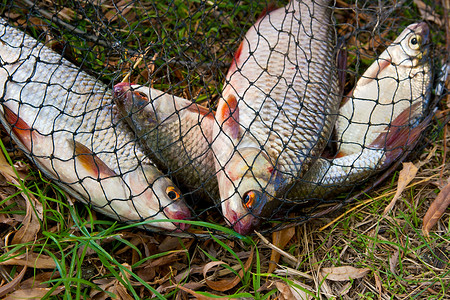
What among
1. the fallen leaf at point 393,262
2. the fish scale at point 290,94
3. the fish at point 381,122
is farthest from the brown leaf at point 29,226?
the fallen leaf at point 393,262

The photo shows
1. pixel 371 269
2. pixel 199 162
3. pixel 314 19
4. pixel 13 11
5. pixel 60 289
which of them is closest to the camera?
pixel 60 289

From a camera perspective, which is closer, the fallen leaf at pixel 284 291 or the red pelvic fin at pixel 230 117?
the fallen leaf at pixel 284 291

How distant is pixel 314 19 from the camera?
11.4ft

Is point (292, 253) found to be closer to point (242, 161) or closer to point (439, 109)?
point (242, 161)

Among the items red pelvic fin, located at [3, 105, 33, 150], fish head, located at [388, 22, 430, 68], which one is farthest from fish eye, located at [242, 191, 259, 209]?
fish head, located at [388, 22, 430, 68]

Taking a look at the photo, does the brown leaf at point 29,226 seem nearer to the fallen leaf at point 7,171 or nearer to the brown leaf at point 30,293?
the fallen leaf at point 7,171

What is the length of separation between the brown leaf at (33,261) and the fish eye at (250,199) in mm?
1234

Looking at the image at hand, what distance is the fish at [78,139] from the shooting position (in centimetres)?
283

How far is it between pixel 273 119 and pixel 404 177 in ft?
3.32

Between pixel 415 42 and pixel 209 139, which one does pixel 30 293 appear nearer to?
pixel 209 139

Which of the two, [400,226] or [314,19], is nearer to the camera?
[400,226]

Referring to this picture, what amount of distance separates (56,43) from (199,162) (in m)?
1.59

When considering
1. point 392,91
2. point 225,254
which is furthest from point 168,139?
point 392,91

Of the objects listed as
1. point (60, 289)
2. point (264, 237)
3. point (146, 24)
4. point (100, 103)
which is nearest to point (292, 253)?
point (264, 237)
